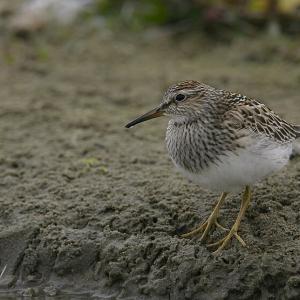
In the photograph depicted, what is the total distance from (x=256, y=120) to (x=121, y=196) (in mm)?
1417

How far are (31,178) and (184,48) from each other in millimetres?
3902

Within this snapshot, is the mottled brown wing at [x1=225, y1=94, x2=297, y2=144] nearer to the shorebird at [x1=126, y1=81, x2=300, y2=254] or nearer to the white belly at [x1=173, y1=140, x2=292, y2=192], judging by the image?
the shorebird at [x1=126, y1=81, x2=300, y2=254]

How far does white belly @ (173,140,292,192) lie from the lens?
5617 mm

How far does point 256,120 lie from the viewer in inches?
234

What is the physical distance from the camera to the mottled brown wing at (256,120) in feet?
19.3

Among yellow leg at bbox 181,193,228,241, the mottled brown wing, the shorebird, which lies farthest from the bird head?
yellow leg at bbox 181,193,228,241

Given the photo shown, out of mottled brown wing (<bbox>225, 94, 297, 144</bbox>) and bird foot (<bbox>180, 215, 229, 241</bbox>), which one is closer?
mottled brown wing (<bbox>225, 94, 297, 144</bbox>)

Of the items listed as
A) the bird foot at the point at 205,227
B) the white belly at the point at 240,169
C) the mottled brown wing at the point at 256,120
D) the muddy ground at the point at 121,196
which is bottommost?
the muddy ground at the point at 121,196

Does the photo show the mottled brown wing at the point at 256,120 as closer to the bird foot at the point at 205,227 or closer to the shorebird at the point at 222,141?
the shorebird at the point at 222,141

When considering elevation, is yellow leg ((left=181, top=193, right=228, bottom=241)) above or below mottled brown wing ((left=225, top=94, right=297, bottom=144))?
below

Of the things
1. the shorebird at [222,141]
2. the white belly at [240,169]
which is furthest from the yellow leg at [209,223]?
the white belly at [240,169]

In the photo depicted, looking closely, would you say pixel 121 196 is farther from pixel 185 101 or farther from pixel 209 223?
pixel 185 101

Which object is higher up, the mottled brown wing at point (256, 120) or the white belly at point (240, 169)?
the mottled brown wing at point (256, 120)

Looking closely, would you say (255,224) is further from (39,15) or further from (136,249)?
(39,15)
